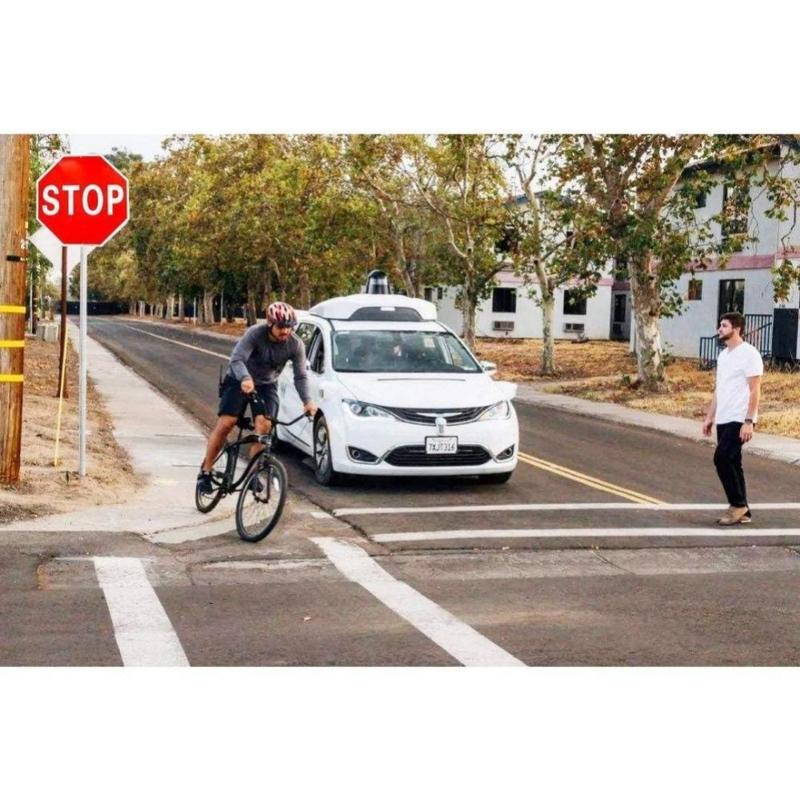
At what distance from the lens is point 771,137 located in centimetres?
1741

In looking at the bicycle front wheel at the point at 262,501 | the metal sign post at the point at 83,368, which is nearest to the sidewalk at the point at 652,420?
the bicycle front wheel at the point at 262,501

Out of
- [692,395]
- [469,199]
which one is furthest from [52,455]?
[469,199]

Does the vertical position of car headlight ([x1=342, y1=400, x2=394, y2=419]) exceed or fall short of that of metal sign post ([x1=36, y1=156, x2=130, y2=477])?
it falls short

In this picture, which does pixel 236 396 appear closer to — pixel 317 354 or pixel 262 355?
pixel 262 355

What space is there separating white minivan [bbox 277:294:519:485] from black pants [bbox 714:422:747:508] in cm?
188

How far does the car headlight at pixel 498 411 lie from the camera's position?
1084cm

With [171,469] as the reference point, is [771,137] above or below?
above

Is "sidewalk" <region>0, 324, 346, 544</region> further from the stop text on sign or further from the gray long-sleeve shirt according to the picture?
the stop text on sign

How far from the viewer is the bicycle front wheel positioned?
28.7ft

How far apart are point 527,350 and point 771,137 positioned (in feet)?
77.1

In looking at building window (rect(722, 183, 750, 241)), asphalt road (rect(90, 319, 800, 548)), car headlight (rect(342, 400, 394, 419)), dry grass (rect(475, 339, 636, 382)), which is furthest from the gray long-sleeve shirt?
dry grass (rect(475, 339, 636, 382))

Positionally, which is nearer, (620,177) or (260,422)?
(260,422)
